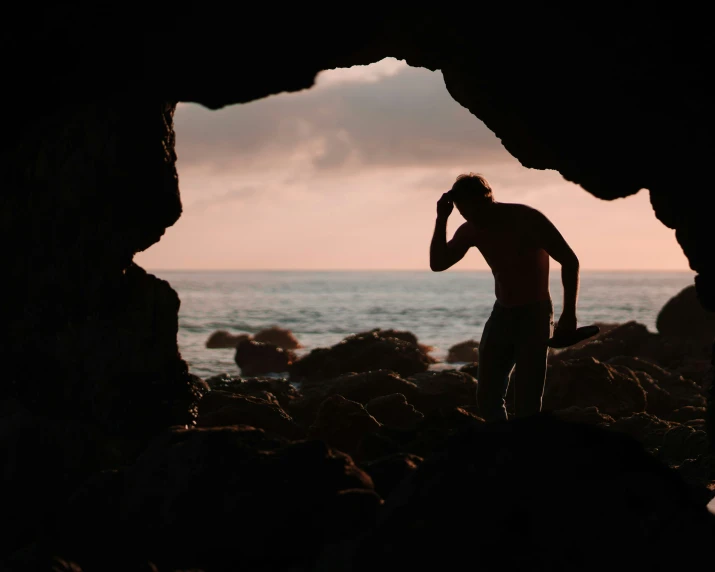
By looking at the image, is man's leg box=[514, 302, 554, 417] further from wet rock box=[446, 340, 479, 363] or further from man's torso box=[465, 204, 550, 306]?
wet rock box=[446, 340, 479, 363]

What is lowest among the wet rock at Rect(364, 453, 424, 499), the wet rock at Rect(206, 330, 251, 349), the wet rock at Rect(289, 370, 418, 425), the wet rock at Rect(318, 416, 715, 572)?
the wet rock at Rect(206, 330, 251, 349)

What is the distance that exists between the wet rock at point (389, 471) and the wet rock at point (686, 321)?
1647cm

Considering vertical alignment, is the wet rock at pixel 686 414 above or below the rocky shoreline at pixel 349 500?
below

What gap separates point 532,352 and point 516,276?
52 cm

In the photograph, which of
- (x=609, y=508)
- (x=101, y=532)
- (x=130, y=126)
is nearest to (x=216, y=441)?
(x=101, y=532)

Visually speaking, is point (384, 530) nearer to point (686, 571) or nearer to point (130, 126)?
point (686, 571)

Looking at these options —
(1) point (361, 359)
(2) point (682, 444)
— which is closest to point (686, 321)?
(1) point (361, 359)

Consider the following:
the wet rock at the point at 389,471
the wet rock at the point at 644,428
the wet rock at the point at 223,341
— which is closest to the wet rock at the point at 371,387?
the wet rock at the point at 644,428

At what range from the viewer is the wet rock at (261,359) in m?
17.5

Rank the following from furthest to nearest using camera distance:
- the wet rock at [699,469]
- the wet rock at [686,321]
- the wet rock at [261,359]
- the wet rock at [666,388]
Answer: the wet rock at [686,321] → the wet rock at [261,359] → the wet rock at [666,388] → the wet rock at [699,469]

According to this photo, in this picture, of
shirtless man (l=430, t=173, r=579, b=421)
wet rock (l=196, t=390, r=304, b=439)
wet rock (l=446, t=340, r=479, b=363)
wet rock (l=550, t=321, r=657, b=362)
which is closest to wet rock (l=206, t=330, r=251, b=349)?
wet rock (l=446, t=340, r=479, b=363)

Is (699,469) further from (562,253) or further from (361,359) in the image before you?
(361,359)

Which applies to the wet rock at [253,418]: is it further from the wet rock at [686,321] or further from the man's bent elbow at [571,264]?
the wet rock at [686,321]

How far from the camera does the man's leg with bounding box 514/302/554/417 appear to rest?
5.45 meters
